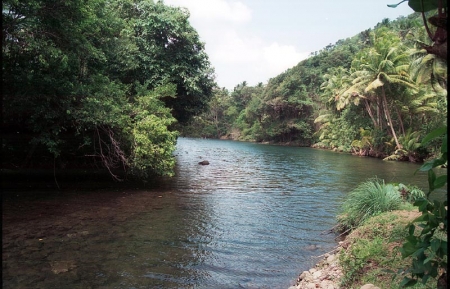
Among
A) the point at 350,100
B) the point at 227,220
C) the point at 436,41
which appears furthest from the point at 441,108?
the point at 436,41

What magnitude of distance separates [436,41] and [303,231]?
732cm

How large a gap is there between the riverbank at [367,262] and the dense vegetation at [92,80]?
302 inches

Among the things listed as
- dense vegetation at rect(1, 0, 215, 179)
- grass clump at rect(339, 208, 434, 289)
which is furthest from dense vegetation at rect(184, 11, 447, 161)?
dense vegetation at rect(1, 0, 215, 179)

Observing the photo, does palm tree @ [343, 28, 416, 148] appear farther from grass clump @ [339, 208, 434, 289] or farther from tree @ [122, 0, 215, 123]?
grass clump @ [339, 208, 434, 289]

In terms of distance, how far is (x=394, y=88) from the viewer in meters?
31.0

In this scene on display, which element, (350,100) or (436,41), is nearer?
(436,41)

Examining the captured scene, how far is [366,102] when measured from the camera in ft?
116

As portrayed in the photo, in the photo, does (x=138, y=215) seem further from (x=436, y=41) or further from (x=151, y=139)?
(x=436, y=41)

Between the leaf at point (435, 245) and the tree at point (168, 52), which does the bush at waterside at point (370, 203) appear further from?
the tree at point (168, 52)

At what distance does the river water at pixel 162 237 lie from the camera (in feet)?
18.8

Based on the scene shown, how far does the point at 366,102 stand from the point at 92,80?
31.1m

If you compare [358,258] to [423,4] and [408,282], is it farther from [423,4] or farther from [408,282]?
[423,4]

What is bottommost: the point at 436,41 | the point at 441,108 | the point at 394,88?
the point at 436,41

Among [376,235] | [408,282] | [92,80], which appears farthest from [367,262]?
[92,80]
